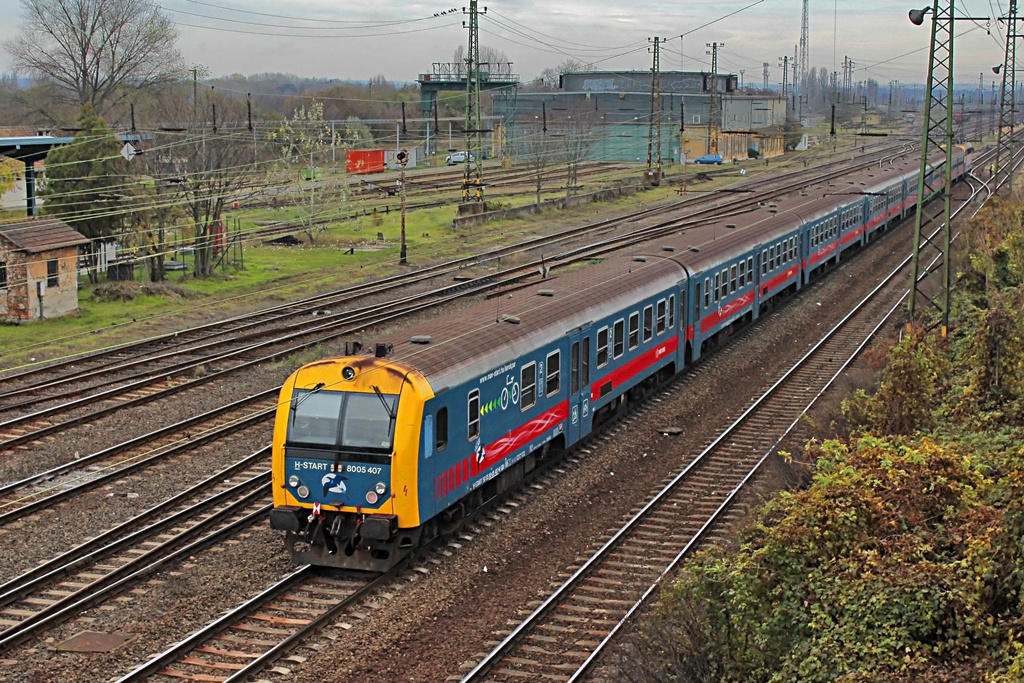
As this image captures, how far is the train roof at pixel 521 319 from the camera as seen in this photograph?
47.3 feet

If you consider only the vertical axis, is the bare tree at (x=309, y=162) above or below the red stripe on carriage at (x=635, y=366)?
above

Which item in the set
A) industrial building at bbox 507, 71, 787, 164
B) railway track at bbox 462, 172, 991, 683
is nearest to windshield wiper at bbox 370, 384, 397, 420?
railway track at bbox 462, 172, 991, 683

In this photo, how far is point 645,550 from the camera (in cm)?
1516

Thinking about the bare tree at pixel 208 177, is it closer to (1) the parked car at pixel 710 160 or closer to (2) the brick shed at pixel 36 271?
(2) the brick shed at pixel 36 271

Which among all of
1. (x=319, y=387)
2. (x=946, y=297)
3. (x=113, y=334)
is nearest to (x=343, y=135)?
(x=113, y=334)

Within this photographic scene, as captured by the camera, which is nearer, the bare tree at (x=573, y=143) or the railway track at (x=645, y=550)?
the railway track at (x=645, y=550)

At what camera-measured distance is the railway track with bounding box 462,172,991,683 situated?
1189 centimetres

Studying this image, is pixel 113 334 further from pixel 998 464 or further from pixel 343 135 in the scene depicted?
pixel 343 135

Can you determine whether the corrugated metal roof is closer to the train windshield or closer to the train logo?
the train windshield

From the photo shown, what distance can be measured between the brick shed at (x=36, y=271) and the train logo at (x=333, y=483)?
64.2ft

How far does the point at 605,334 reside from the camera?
1959 cm

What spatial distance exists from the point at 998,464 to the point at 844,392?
10570 mm

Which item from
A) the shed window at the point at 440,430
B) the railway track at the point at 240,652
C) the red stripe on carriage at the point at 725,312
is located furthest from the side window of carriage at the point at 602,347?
the railway track at the point at 240,652

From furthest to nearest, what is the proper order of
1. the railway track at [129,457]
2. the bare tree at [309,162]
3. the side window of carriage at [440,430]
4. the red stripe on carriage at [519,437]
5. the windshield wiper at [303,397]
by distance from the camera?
the bare tree at [309,162]
the railway track at [129,457]
the red stripe on carriage at [519,437]
the side window of carriage at [440,430]
the windshield wiper at [303,397]
